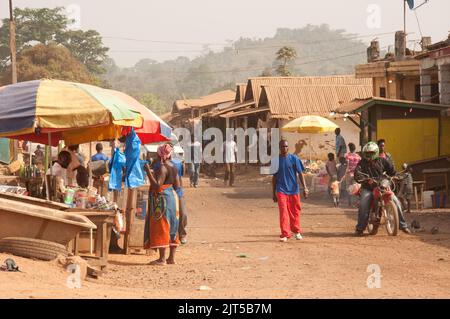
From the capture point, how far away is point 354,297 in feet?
31.0

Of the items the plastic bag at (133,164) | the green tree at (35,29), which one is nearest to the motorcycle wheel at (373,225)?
the plastic bag at (133,164)

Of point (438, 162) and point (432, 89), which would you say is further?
point (432, 89)

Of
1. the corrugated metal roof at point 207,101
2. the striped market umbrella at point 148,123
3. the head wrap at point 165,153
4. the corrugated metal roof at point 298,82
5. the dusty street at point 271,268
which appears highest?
the corrugated metal roof at point 298,82

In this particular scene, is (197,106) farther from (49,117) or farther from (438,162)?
(49,117)

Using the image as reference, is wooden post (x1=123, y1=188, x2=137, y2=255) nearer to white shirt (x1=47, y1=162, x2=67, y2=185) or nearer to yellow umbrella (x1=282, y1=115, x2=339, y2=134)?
white shirt (x1=47, y1=162, x2=67, y2=185)

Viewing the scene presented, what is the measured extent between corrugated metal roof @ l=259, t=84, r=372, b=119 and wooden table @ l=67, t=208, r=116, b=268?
26.7m

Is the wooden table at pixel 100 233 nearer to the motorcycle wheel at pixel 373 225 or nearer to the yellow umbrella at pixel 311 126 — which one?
the motorcycle wheel at pixel 373 225

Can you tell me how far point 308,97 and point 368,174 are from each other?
23.9m

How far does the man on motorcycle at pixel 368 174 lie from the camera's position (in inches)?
644

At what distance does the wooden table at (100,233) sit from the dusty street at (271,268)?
0.97 feet

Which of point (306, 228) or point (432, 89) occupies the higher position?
point (432, 89)

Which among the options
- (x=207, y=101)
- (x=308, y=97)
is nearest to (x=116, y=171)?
(x=308, y=97)
